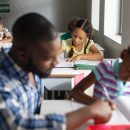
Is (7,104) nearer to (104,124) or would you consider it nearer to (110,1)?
(104,124)

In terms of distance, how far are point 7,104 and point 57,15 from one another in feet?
15.6

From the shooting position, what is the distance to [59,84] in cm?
252

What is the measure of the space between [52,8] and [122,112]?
14.5 ft

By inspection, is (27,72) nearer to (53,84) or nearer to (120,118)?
(120,118)

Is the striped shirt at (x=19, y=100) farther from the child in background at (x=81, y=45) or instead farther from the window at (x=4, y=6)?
the window at (x=4, y=6)

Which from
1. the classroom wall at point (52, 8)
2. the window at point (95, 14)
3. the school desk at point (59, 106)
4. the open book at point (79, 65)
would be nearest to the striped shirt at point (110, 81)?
the school desk at point (59, 106)

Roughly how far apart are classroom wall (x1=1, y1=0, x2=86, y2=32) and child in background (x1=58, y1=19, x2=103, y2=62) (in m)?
2.42

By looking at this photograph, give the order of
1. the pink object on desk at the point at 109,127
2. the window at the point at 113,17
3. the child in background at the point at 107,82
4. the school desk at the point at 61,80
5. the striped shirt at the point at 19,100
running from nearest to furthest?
the striped shirt at the point at 19,100
the pink object on desk at the point at 109,127
the child in background at the point at 107,82
the school desk at the point at 61,80
the window at the point at 113,17

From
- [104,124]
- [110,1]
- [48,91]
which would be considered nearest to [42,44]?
[104,124]

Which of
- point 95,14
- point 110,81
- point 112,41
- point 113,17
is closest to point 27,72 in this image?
point 110,81

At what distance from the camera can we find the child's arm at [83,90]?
4.82ft

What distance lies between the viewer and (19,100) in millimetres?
1012

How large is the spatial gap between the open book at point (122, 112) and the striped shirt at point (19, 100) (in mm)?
364

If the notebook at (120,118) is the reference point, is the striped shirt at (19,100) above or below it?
above
